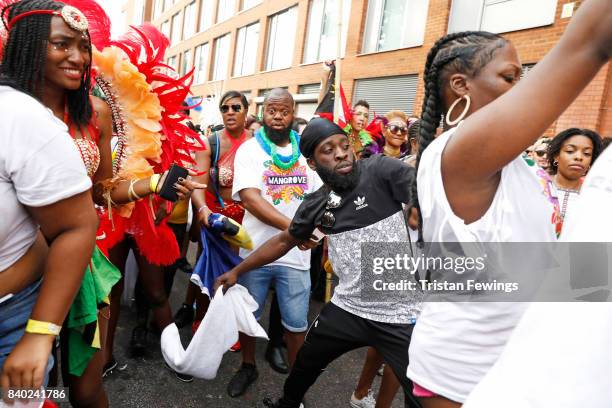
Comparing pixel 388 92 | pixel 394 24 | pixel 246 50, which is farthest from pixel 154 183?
pixel 246 50

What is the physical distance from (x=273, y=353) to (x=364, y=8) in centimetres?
1176

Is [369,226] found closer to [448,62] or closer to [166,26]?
[448,62]

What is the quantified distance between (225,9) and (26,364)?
24902 millimetres

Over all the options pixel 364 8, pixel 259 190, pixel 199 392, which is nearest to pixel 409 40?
pixel 364 8

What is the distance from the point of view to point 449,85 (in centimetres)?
123

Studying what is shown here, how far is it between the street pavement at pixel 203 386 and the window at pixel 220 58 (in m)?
21.2

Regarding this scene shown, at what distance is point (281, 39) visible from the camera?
17.4 meters

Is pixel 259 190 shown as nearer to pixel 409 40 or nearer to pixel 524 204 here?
pixel 524 204

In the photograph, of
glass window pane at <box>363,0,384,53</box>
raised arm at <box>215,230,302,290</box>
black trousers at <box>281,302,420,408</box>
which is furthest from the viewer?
glass window pane at <box>363,0,384,53</box>

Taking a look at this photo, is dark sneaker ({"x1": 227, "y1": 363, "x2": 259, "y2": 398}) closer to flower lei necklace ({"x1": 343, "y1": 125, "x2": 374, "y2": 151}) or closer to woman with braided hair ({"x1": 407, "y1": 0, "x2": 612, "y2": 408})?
woman with braided hair ({"x1": 407, "y1": 0, "x2": 612, "y2": 408})

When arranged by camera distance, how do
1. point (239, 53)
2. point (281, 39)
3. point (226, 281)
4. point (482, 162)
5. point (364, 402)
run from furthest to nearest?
point (239, 53) < point (281, 39) < point (364, 402) < point (226, 281) < point (482, 162)

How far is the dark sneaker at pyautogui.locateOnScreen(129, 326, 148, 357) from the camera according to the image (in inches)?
128

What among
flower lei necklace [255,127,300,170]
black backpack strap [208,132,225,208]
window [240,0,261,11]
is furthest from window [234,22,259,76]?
flower lei necklace [255,127,300,170]

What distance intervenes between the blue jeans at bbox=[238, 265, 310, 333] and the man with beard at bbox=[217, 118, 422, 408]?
55cm
